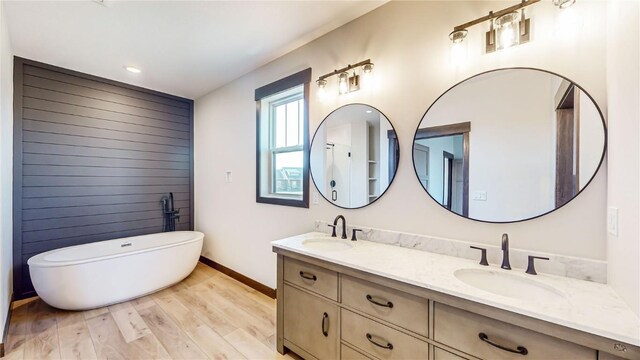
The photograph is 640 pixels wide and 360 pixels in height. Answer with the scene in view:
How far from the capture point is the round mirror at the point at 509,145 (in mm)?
1198

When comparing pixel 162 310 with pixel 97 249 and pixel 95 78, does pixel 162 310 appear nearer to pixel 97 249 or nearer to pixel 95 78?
pixel 97 249

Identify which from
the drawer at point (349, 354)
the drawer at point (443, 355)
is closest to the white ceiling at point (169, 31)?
the drawer at point (443, 355)

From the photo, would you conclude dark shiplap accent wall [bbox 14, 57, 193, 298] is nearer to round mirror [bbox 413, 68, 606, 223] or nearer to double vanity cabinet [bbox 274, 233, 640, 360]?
double vanity cabinet [bbox 274, 233, 640, 360]

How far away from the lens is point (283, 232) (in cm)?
253

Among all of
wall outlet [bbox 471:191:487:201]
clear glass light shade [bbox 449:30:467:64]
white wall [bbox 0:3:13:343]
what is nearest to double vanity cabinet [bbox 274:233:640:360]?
wall outlet [bbox 471:191:487:201]

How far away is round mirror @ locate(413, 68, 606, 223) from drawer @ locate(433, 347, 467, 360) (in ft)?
2.36

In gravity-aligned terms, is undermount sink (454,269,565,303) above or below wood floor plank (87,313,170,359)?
above

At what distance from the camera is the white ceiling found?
181cm

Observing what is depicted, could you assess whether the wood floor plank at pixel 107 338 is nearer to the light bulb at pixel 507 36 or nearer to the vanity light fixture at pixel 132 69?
the vanity light fixture at pixel 132 69

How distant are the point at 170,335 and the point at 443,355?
2.00m

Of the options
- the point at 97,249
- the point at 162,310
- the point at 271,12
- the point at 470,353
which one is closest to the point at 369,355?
the point at 470,353

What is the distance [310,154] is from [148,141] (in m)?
2.51

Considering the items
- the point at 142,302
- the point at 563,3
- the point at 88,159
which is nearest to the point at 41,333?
the point at 142,302

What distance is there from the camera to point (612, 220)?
1063mm
